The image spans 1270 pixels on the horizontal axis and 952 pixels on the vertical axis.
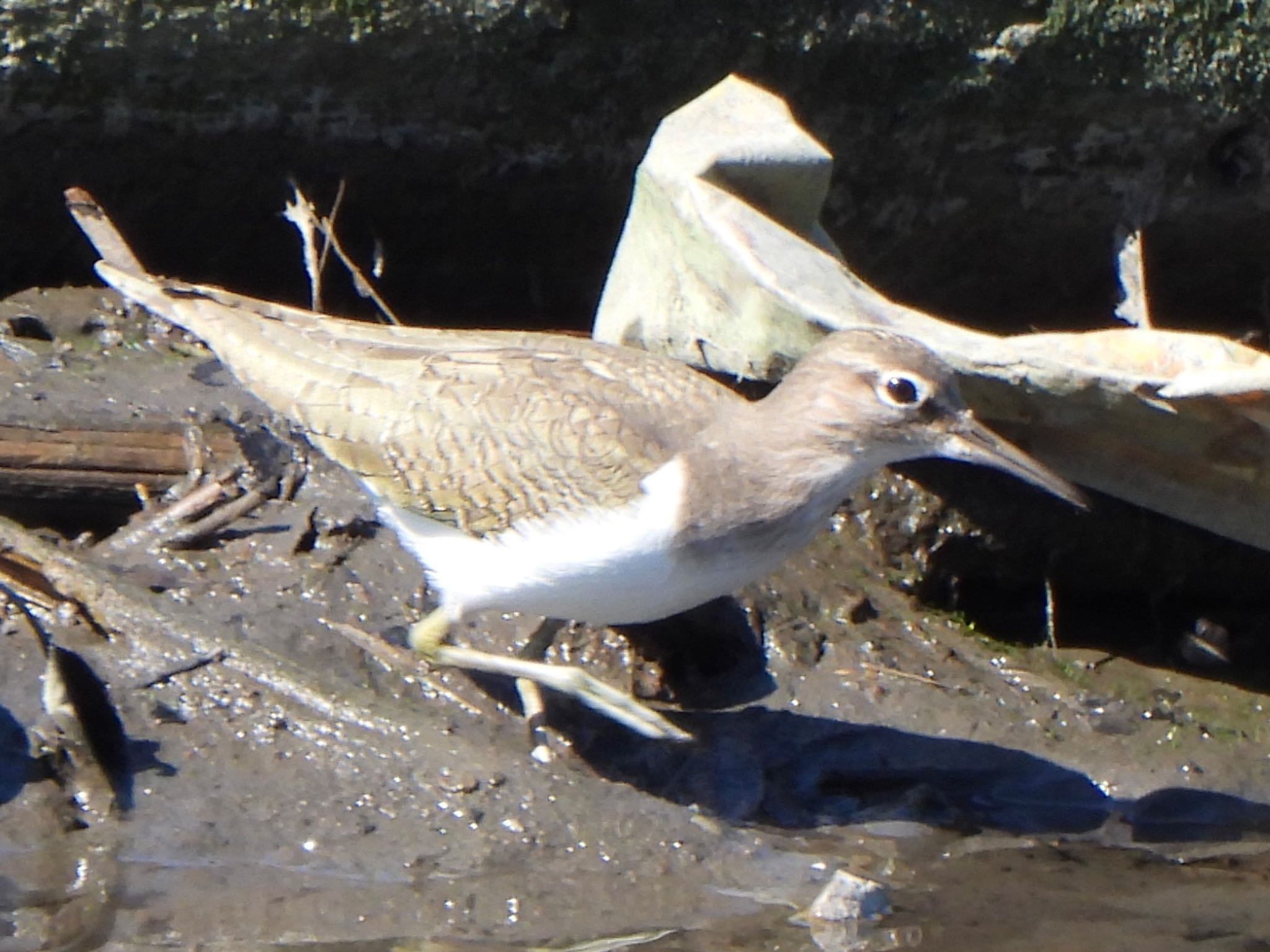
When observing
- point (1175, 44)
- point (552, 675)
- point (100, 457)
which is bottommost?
point (552, 675)

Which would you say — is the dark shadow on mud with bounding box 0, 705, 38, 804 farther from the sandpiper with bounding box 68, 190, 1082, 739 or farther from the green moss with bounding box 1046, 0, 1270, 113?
the green moss with bounding box 1046, 0, 1270, 113

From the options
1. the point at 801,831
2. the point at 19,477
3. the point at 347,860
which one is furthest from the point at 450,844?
the point at 19,477

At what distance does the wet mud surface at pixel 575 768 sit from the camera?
189 inches

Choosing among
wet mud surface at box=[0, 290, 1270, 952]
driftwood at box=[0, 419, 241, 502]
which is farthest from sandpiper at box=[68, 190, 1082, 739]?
driftwood at box=[0, 419, 241, 502]

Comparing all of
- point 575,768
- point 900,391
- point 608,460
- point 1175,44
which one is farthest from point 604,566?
point 1175,44

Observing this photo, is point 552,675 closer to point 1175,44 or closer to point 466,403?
point 466,403

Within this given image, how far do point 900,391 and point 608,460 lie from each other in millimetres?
868

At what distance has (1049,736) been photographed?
231 inches

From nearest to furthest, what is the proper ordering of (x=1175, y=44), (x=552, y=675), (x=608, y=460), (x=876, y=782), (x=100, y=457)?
1. (x=608, y=460)
2. (x=552, y=675)
3. (x=876, y=782)
4. (x=100, y=457)
5. (x=1175, y=44)

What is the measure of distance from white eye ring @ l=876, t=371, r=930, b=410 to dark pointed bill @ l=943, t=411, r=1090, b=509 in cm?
14

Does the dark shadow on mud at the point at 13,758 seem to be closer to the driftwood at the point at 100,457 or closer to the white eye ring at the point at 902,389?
the driftwood at the point at 100,457

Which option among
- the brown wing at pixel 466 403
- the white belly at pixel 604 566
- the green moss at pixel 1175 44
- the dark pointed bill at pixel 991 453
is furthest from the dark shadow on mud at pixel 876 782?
the green moss at pixel 1175 44

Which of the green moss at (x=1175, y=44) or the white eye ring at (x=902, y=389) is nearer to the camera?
the white eye ring at (x=902, y=389)

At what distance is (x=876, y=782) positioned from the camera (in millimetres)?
5676
